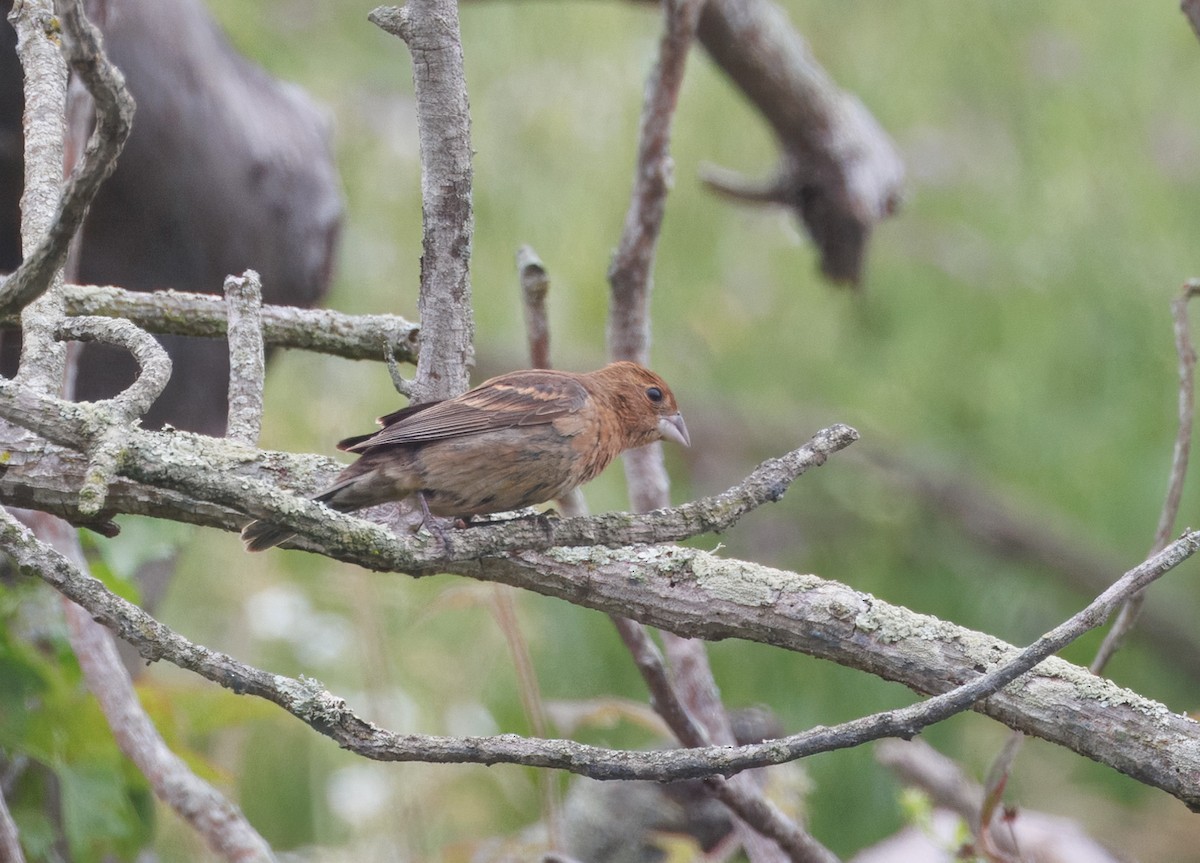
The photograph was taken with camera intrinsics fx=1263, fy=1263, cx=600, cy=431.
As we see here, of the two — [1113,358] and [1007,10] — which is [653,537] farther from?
[1007,10]

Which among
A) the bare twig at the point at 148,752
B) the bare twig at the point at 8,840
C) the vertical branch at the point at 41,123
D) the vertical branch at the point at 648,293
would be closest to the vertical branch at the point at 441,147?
the vertical branch at the point at 41,123

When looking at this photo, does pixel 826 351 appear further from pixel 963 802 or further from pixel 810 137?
pixel 963 802

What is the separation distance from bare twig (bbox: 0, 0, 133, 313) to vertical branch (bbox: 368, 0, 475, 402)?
2.84ft

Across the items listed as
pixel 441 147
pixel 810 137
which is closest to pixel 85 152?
pixel 441 147

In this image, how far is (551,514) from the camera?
99.3 inches

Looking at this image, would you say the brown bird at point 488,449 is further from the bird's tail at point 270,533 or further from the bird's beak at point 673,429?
the bird's beak at point 673,429

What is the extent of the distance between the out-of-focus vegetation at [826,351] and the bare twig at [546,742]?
11.3ft

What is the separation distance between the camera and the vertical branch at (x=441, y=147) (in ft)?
8.14

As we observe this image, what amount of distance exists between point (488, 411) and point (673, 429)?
3.11ft

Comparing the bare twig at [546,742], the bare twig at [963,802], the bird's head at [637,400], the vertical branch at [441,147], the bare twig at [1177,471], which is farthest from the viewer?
the bare twig at [963,802]

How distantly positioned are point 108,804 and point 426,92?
2.19 meters

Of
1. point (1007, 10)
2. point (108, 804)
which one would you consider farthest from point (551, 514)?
point (1007, 10)

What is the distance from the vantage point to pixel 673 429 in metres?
4.20

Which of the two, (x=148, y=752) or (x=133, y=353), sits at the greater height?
(x=133, y=353)
